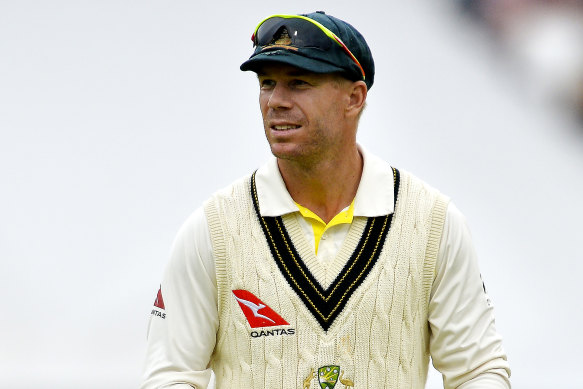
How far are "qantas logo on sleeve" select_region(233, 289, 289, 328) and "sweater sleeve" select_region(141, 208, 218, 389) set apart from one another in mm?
74

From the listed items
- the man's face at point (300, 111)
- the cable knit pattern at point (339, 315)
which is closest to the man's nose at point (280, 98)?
the man's face at point (300, 111)

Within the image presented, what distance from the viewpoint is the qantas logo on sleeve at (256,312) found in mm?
2572

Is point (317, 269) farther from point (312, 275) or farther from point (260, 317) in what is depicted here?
point (260, 317)

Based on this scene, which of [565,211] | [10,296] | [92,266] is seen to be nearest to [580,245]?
[565,211]

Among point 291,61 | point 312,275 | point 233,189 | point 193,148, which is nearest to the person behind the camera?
point 291,61

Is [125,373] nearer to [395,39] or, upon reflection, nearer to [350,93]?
[395,39]

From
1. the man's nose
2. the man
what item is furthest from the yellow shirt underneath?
the man's nose

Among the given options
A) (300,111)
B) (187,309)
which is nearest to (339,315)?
(187,309)

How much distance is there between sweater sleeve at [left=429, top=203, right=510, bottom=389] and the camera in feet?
8.63

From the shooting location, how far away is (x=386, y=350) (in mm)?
2609

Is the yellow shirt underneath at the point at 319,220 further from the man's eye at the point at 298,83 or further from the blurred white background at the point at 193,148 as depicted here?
the blurred white background at the point at 193,148

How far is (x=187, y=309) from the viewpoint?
2.62 m

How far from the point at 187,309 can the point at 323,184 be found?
1.38 feet

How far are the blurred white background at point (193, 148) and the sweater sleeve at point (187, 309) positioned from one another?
1.55 meters
